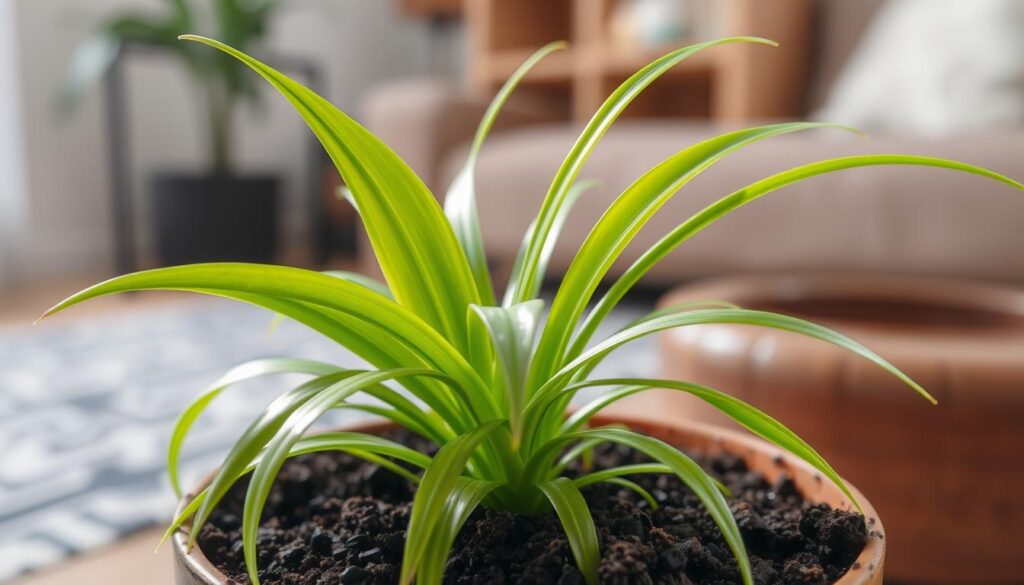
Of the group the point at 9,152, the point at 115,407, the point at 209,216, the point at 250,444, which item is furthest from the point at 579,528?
the point at 9,152

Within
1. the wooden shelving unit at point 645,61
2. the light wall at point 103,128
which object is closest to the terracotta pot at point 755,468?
the wooden shelving unit at point 645,61

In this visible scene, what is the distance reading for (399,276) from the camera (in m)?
0.41

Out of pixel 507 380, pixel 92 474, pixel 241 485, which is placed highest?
pixel 507 380

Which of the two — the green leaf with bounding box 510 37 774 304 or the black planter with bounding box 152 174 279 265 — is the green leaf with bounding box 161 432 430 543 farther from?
the black planter with bounding box 152 174 279 265

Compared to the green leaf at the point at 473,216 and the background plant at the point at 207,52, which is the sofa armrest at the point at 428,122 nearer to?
the background plant at the point at 207,52

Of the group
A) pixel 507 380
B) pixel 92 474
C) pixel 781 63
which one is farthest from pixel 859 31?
pixel 507 380

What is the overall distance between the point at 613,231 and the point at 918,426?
0.39 meters

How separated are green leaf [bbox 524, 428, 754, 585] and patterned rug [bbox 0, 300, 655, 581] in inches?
23.6

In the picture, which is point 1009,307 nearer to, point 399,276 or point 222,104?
point 399,276

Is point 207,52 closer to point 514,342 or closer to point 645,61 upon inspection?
point 645,61

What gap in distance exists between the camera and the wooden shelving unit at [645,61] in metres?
2.45

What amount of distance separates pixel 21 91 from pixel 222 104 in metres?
0.58

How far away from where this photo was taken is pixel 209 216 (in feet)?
8.54

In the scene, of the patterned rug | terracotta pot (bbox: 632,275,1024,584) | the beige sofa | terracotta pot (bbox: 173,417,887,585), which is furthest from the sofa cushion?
terracotta pot (bbox: 173,417,887,585)
